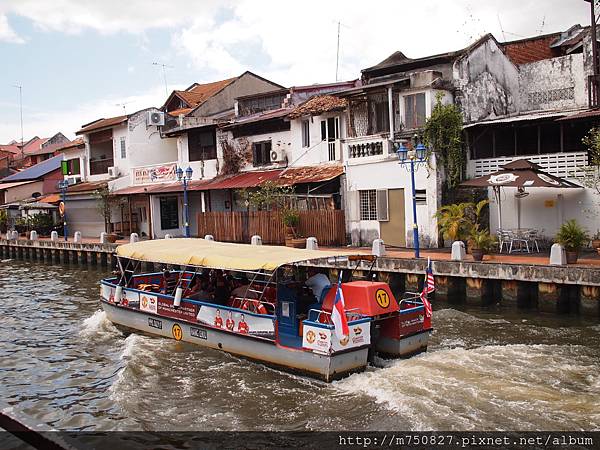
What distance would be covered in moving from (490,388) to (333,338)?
271 cm

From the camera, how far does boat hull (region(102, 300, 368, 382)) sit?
36.0ft

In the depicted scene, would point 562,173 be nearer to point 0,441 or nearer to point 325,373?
point 325,373

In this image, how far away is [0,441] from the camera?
811 centimetres

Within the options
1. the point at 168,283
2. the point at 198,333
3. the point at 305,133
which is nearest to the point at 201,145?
the point at 305,133

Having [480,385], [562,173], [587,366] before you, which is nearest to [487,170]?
[562,173]

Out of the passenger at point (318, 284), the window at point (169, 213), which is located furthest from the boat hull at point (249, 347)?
the window at point (169, 213)

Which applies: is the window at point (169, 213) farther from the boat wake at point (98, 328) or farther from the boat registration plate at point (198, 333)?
the boat registration plate at point (198, 333)

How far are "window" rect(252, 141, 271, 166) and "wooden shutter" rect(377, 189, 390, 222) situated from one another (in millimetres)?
8343

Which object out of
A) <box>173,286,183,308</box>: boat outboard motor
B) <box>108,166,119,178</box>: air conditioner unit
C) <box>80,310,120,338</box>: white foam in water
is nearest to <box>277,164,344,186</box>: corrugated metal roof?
<box>80,310,120,338</box>: white foam in water

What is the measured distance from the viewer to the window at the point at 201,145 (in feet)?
111

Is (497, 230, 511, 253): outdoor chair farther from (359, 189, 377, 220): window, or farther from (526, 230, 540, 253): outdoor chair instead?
(359, 189, 377, 220): window

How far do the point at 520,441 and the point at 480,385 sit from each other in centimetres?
199

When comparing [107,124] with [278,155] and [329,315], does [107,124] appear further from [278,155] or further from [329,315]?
[329,315]

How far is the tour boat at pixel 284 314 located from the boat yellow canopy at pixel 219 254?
0.02m
